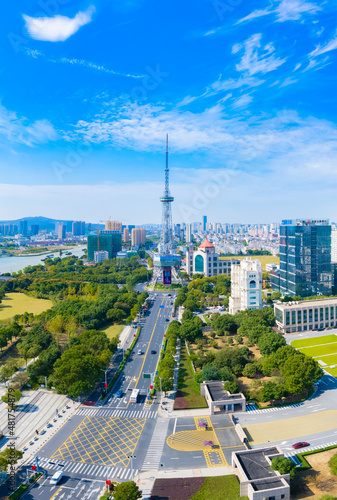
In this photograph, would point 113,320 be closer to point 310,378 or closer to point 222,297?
point 222,297

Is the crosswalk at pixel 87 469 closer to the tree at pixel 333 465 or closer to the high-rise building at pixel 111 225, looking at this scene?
the tree at pixel 333 465

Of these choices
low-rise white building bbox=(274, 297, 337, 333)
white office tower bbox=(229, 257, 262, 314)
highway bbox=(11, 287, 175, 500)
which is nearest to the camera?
highway bbox=(11, 287, 175, 500)

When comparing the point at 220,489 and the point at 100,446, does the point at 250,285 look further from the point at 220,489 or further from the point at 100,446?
the point at 220,489

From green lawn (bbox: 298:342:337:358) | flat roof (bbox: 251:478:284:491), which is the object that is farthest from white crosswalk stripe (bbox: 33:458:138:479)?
green lawn (bbox: 298:342:337:358)

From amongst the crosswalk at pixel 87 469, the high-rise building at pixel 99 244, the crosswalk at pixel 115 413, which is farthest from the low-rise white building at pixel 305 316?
the high-rise building at pixel 99 244

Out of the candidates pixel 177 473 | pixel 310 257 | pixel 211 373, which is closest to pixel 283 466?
pixel 177 473

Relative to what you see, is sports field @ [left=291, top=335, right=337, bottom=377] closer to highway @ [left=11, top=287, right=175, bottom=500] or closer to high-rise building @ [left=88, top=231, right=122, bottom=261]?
highway @ [left=11, top=287, right=175, bottom=500]
